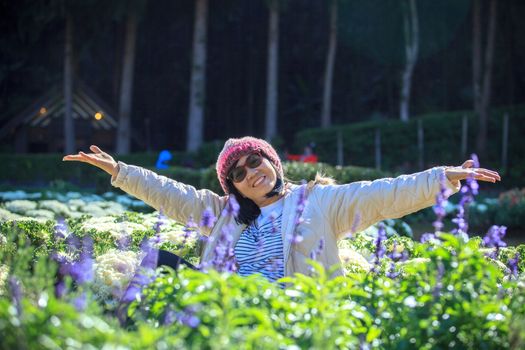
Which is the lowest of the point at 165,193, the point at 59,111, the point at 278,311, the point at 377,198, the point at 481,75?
the point at 59,111

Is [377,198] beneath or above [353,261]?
above

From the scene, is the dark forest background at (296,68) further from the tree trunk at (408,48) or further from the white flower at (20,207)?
the white flower at (20,207)

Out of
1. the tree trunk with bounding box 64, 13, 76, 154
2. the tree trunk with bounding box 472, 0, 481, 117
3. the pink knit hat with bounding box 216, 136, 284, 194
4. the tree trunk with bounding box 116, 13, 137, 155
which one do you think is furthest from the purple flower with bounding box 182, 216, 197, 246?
the tree trunk with bounding box 472, 0, 481, 117

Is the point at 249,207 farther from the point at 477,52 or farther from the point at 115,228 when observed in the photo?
the point at 477,52

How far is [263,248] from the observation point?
421 cm

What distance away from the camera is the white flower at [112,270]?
13.8ft

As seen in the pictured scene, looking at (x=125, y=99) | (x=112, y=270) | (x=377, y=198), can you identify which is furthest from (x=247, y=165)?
(x=125, y=99)

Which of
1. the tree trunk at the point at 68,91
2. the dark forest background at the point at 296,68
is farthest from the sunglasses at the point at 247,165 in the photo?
the dark forest background at the point at 296,68

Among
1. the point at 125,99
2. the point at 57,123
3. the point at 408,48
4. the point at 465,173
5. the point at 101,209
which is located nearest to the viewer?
the point at 465,173

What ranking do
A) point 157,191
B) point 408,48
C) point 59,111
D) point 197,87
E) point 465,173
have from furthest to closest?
point 408,48
point 59,111
point 197,87
point 157,191
point 465,173

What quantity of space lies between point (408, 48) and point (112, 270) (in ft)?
87.7

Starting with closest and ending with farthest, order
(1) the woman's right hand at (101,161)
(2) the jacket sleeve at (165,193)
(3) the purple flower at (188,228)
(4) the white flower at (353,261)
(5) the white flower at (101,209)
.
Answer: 1. (3) the purple flower at (188,228)
2. (1) the woman's right hand at (101,161)
3. (2) the jacket sleeve at (165,193)
4. (4) the white flower at (353,261)
5. (5) the white flower at (101,209)

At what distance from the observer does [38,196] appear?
42.4 ft

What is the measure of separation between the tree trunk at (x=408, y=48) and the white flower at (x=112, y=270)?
1001 inches
